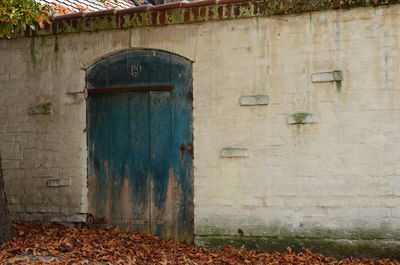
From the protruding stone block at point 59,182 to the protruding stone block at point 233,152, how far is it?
2.29 metres

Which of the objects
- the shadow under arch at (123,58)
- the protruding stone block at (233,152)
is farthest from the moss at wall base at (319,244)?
the shadow under arch at (123,58)

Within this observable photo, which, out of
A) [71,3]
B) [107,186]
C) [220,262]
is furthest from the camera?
[71,3]

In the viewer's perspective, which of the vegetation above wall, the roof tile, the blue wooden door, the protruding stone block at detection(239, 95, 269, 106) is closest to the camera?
the vegetation above wall

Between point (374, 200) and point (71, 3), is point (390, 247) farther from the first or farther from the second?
point (71, 3)

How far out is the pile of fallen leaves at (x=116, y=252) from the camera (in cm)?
571

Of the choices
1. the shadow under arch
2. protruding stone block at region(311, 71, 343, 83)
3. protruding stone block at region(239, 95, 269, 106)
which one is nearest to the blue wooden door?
the shadow under arch

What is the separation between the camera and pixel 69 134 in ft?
23.9

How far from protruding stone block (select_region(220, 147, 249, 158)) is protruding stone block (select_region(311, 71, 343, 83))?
1257 mm

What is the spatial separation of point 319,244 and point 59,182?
3.69 meters

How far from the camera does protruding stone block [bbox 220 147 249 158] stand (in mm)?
6578

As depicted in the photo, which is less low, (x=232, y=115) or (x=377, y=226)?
(x=232, y=115)

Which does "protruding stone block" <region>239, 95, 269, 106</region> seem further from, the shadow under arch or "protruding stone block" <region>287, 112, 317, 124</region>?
the shadow under arch

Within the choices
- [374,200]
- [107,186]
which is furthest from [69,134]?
[374,200]

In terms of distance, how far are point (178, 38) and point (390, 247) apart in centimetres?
380
